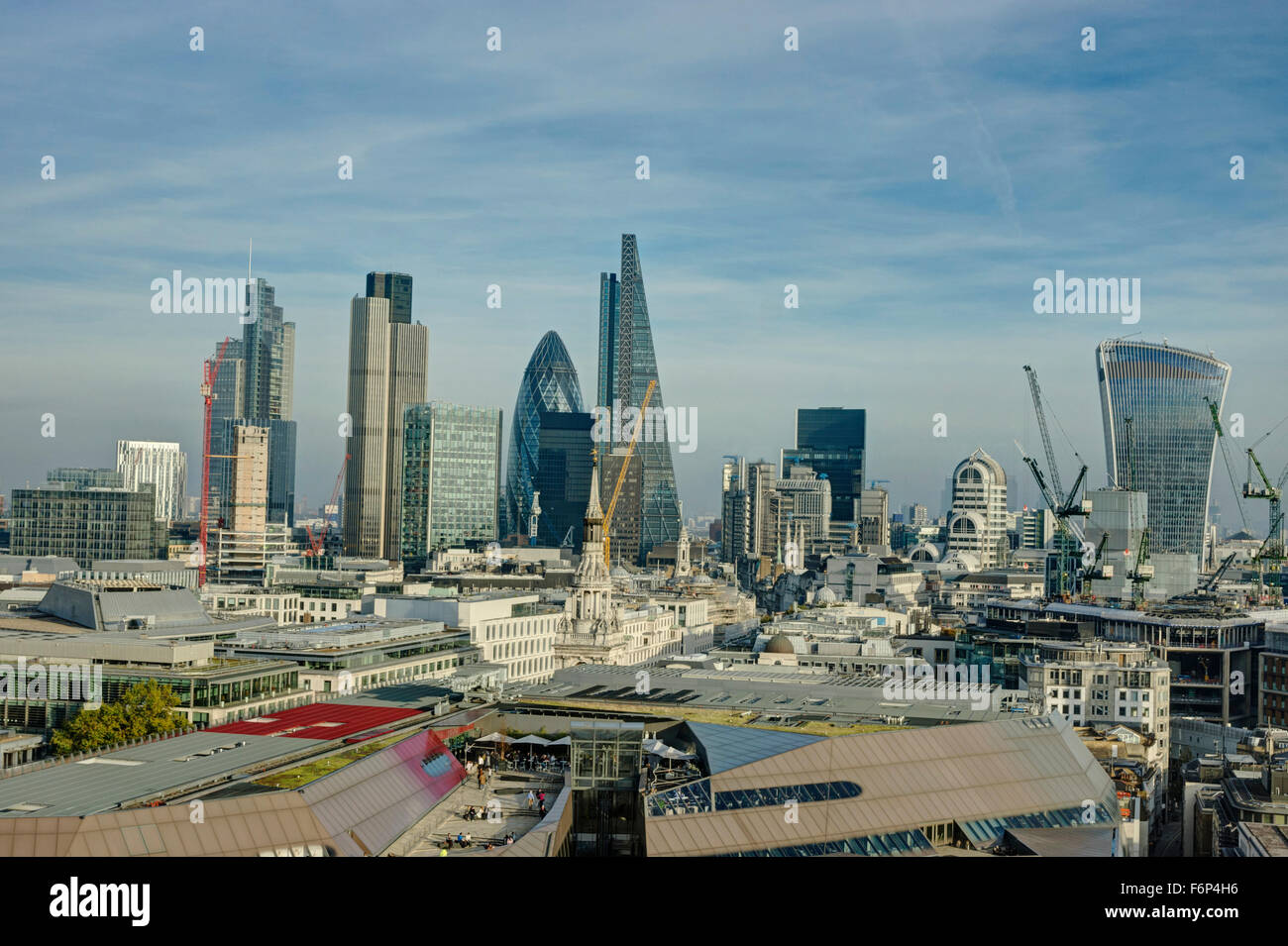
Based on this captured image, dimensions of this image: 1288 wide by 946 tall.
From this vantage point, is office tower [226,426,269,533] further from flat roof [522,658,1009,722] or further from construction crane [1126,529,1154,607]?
flat roof [522,658,1009,722]

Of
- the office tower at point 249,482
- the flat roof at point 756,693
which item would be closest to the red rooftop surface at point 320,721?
the flat roof at point 756,693

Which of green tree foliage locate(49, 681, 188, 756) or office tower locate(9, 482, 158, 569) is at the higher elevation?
office tower locate(9, 482, 158, 569)

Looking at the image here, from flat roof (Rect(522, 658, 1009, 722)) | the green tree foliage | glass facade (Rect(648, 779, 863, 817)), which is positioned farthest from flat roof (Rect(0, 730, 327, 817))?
flat roof (Rect(522, 658, 1009, 722))

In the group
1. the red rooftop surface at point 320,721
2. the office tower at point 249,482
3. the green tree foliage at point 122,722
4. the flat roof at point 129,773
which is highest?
the office tower at point 249,482

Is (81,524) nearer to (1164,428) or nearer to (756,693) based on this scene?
(756,693)

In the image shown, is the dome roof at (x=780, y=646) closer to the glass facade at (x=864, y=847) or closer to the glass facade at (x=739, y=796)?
the glass facade at (x=739, y=796)

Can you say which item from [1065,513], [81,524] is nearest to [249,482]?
[81,524]
